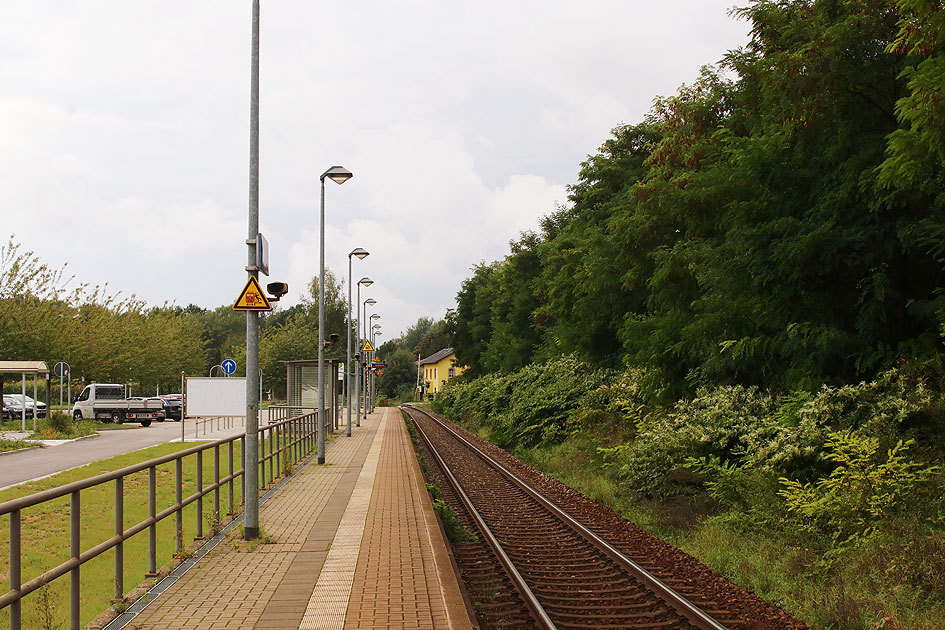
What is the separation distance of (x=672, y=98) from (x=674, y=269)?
6948 mm

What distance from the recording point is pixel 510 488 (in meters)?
17.8

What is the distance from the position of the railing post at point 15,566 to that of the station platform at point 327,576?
1170 mm

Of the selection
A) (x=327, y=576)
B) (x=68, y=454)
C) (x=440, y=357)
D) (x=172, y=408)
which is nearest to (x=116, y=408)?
(x=172, y=408)

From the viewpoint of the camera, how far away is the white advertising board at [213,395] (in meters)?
26.2

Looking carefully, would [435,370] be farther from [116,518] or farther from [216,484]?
[116,518]

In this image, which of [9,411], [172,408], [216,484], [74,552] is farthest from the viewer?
[172,408]

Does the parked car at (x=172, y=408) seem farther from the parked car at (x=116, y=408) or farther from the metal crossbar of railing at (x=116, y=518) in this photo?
the metal crossbar of railing at (x=116, y=518)

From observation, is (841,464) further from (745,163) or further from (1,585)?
(1,585)

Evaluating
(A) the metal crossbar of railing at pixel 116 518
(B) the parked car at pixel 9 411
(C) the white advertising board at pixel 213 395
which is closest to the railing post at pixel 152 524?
(A) the metal crossbar of railing at pixel 116 518

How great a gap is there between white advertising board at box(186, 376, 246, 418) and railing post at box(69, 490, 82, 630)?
20.4m

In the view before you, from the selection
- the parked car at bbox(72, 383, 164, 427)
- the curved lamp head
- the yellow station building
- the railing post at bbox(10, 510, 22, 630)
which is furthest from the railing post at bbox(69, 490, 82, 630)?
the yellow station building

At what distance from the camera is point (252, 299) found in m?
10.1

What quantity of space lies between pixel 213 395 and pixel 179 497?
1894cm

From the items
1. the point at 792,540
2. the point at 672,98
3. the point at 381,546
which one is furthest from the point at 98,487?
the point at 672,98
